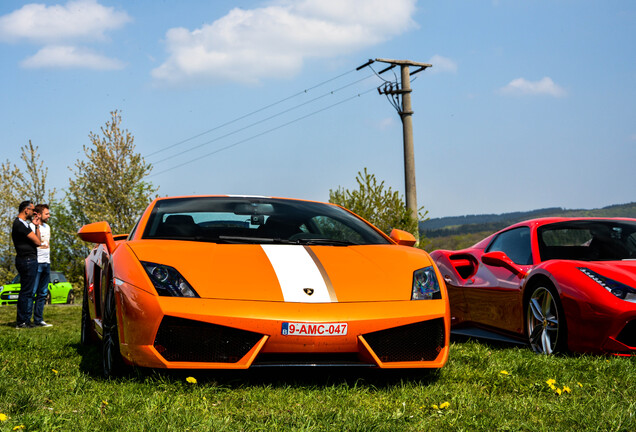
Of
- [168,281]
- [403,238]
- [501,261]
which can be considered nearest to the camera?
[168,281]

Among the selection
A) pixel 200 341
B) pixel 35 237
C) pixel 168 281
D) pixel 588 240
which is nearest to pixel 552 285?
pixel 588 240

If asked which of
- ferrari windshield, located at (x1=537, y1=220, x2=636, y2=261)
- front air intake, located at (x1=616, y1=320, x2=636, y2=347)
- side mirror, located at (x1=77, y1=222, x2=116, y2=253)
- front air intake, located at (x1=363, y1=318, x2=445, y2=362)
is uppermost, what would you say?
side mirror, located at (x1=77, y1=222, x2=116, y2=253)

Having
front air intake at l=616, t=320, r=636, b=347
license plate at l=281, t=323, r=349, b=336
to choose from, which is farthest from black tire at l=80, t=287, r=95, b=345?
front air intake at l=616, t=320, r=636, b=347

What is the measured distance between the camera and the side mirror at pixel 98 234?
15.8 feet

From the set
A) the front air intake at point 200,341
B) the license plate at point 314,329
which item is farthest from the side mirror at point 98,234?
Answer: the license plate at point 314,329

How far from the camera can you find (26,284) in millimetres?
10430

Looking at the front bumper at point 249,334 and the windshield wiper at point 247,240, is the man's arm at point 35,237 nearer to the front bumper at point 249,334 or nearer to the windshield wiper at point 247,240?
the windshield wiper at point 247,240

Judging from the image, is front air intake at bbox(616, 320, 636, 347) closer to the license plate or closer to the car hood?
the car hood

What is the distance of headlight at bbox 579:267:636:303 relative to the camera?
16.8 ft

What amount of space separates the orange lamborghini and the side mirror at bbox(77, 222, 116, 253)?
0.96 ft

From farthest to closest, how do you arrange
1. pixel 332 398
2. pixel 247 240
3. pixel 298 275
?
pixel 247 240 < pixel 298 275 < pixel 332 398

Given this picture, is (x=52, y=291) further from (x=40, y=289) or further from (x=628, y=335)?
(x=628, y=335)

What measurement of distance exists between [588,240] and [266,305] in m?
3.91

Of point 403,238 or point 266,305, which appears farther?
point 403,238
